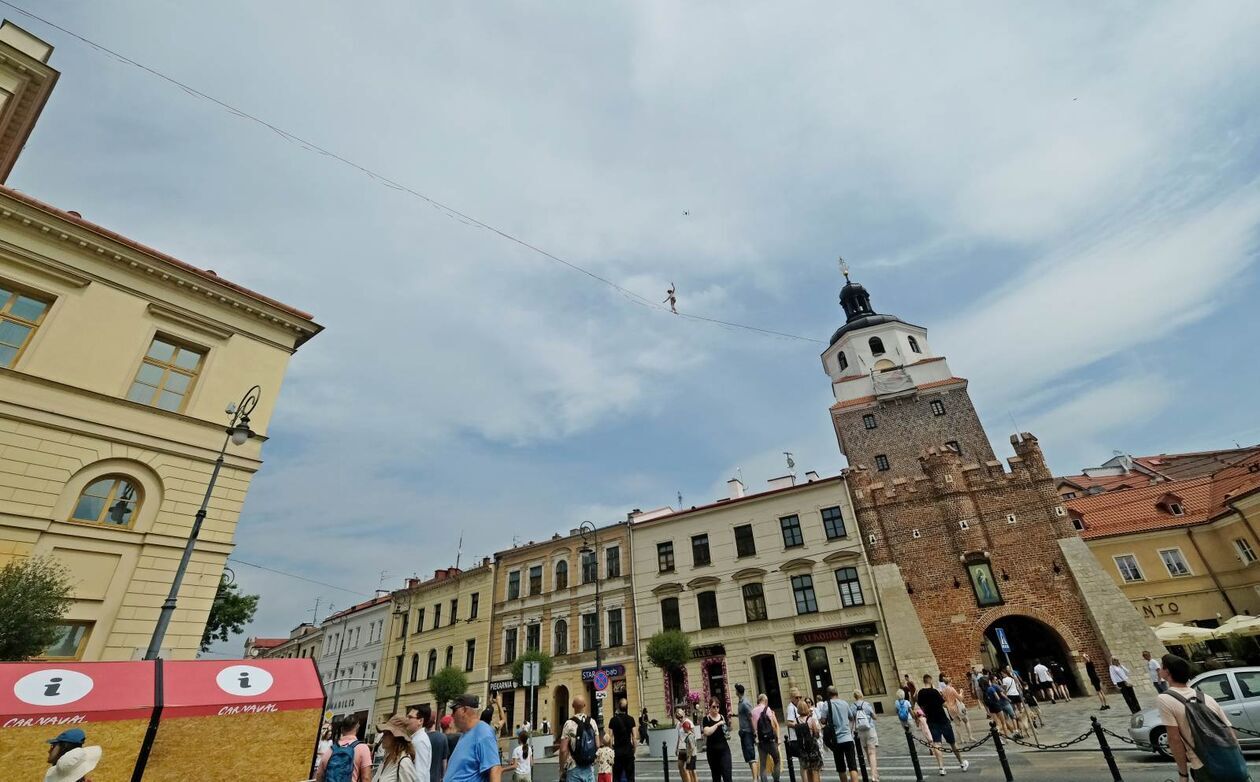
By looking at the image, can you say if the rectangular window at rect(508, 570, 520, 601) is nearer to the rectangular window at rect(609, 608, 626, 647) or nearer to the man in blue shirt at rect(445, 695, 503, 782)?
the rectangular window at rect(609, 608, 626, 647)

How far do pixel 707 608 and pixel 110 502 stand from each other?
23.6m

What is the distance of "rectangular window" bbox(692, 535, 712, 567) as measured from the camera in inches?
1148

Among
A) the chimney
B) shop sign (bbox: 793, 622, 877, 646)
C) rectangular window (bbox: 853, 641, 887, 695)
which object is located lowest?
rectangular window (bbox: 853, 641, 887, 695)

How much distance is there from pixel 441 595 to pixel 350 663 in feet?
40.6

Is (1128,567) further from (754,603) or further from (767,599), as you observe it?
(754,603)

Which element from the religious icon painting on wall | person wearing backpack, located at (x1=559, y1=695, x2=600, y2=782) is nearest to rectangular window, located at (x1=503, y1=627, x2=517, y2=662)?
the religious icon painting on wall

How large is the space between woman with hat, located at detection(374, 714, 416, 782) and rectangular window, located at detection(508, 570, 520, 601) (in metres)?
29.0

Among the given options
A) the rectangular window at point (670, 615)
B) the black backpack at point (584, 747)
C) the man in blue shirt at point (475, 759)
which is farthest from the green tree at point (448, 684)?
the man in blue shirt at point (475, 759)

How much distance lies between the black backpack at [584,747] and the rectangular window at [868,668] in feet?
64.2

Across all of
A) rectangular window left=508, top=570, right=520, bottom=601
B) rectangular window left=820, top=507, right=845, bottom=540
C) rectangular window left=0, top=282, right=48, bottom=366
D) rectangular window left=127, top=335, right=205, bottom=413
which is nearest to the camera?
rectangular window left=0, top=282, right=48, bottom=366

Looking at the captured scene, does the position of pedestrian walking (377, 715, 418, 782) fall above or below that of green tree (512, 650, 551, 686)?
below

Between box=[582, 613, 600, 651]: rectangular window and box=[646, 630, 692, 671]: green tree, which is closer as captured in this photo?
box=[646, 630, 692, 671]: green tree

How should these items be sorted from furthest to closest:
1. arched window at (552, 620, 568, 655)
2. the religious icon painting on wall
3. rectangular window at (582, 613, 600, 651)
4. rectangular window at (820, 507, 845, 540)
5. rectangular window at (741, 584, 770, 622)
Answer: arched window at (552, 620, 568, 655) → rectangular window at (582, 613, 600, 651) → rectangular window at (820, 507, 845, 540) → rectangular window at (741, 584, 770, 622) → the religious icon painting on wall

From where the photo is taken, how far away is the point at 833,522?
2723 cm
